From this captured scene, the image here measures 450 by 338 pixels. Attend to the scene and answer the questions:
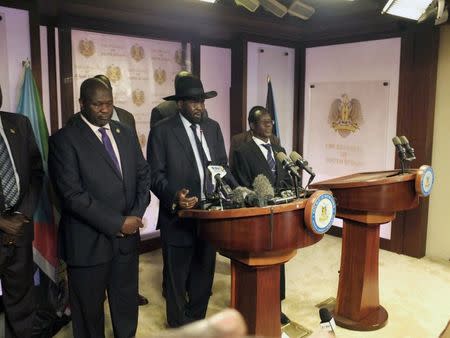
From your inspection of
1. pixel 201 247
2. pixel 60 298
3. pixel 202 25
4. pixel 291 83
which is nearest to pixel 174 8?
pixel 202 25

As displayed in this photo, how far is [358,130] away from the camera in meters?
4.61

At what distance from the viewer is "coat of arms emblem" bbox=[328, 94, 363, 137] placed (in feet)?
15.1

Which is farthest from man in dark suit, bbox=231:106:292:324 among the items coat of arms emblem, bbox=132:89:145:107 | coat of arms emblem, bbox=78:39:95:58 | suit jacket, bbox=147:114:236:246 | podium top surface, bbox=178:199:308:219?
coat of arms emblem, bbox=78:39:95:58

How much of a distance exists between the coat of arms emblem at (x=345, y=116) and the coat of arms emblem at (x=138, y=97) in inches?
82.0

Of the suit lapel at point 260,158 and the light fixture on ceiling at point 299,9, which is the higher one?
the light fixture on ceiling at point 299,9

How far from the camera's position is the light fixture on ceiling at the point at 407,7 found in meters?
3.24

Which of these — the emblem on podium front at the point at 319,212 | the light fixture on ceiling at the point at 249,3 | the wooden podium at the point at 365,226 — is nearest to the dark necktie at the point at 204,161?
the wooden podium at the point at 365,226

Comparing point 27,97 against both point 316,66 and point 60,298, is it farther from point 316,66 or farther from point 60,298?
point 316,66

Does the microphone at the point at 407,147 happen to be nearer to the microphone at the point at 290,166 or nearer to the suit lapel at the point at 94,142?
the microphone at the point at 290,166

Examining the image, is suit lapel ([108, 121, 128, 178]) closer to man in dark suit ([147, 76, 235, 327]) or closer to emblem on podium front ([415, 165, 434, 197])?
man in dark suit ([147, 76, 235, 327])

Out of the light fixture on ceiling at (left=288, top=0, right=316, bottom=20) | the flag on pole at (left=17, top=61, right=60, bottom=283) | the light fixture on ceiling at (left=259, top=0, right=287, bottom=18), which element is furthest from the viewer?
the light fixture on ceiling at (left=288, top=0, right=316, bottom=20)

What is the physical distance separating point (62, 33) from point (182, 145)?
1.64 metres

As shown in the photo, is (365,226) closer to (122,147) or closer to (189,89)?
(189,89)

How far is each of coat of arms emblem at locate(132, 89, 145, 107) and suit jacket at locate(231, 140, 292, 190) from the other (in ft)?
4.67
